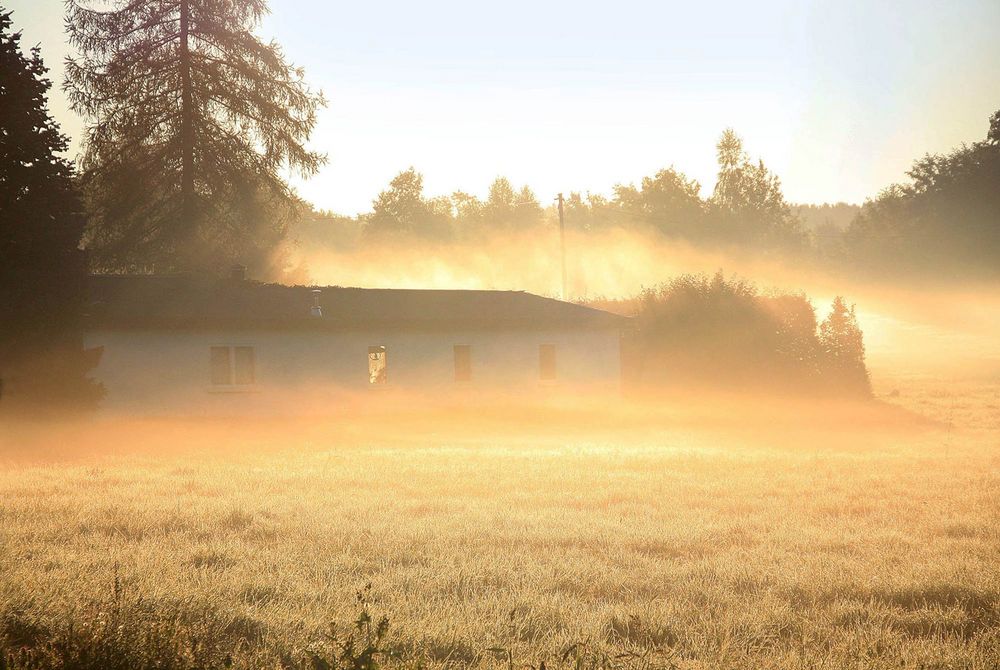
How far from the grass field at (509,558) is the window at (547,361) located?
1334 centimetres

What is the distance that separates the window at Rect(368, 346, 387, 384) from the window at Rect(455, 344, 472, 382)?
2605 millimetres

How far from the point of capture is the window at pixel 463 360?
109ft

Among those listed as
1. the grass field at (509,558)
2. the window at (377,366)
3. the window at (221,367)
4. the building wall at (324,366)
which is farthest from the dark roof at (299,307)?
the grass field at (509,558)

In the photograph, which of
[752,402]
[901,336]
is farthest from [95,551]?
[901,336]

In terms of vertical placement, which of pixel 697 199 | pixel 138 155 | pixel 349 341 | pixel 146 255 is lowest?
pixel 349 341

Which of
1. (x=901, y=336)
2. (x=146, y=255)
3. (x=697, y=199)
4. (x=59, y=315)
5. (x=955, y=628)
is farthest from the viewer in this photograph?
(x=697, y=199)

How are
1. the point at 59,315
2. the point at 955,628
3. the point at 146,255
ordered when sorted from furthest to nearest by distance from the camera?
the point at 146,255 → the point at 59,315 → the point at 955,628

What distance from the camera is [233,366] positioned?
3055cm

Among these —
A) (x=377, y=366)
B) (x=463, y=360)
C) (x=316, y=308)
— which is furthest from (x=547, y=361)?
(x=316, y=308)

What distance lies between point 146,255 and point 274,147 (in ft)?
22.3

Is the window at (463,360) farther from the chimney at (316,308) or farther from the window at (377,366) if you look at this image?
the chimney at (316,308)

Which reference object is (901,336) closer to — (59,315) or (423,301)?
(423,301)

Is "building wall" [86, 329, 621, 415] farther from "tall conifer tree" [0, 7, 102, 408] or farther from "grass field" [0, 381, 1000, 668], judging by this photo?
"grass field" [0, 381, 1000, 668]

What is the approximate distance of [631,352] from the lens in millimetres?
38094
